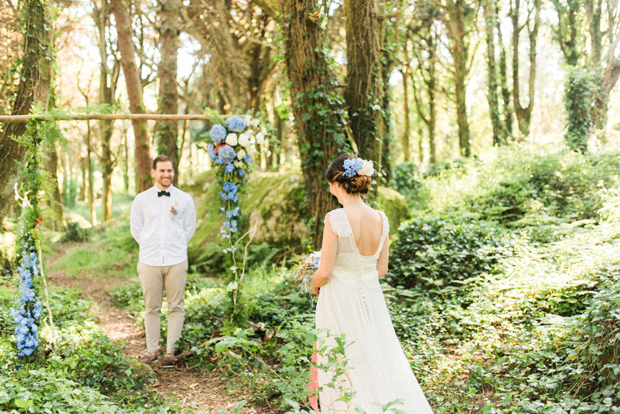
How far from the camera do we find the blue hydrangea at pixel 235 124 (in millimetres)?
5195

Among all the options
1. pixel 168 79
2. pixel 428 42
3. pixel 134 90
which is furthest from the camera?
pixel 428 42

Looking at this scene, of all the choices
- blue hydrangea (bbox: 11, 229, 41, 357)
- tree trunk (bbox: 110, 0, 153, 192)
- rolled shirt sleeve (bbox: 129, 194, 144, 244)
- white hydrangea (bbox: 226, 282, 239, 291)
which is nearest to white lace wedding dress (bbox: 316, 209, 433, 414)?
white hydrangea (bbox: 226, 282, 239, 291)

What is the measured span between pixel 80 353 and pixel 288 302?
2.72 metres

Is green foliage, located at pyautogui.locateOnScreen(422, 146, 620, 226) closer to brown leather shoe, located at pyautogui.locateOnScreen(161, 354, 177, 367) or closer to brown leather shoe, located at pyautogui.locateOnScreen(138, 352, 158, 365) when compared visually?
brown leather shoe, located at pyautogui.locateOnScreen(161, 354, 177, 367)

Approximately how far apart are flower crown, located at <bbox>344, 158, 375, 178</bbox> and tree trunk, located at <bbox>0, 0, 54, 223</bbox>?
200 inches

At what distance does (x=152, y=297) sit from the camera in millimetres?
4926

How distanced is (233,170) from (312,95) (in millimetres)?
1760

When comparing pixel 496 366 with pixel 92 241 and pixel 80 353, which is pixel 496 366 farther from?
pixel 92 241

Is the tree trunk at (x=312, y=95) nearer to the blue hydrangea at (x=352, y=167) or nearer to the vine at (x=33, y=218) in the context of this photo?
the blue hydrangea at (x=352, y=167)

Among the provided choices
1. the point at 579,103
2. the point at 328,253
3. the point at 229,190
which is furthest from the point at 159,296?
the point at 579,103

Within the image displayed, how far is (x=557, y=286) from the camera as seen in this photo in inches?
184

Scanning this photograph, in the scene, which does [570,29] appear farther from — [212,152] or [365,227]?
[365,227]

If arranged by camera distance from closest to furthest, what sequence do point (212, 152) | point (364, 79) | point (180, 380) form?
1. point (180, 380)
2. point (212, 152)
3. point (364, 79)

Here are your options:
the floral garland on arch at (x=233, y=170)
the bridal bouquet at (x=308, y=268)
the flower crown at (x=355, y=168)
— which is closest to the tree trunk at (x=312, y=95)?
the floral garland on arch at (x=233, y=170)
